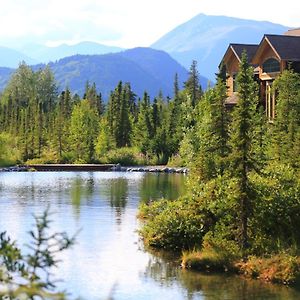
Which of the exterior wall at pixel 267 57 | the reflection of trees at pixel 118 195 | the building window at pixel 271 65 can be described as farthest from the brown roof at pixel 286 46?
the reflection of trees at pixel 118 195

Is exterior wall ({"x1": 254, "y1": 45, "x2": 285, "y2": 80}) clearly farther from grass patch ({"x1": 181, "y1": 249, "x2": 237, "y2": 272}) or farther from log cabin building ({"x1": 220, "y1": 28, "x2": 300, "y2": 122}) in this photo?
grass patch ({"x1": 181, "y1": 249, "x2": 237, "y2": 272})

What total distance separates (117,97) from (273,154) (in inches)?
1734

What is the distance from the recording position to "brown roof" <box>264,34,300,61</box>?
48.3 meters

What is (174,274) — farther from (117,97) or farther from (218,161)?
(117,97)

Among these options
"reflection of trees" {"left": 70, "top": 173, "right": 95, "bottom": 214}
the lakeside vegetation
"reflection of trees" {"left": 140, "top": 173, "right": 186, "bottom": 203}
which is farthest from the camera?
"reflection of trees" {"left": 140, "top": 173, "right": 186, "bottom": 203}

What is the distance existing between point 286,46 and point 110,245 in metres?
29.8

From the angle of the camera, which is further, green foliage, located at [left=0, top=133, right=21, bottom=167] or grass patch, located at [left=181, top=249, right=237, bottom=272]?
green foliage, located at [left=0, top=133, right=21, bottom=167]

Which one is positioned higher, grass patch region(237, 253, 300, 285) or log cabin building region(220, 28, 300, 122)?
log cabin building region(220, 28, 300, 122)

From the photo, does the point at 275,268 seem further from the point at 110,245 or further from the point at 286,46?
the point at 286,46

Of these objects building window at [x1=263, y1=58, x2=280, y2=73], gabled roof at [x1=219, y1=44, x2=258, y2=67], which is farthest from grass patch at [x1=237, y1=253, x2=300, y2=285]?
gabled roof at [x1=219, y1=44, x2=258, y2=67]

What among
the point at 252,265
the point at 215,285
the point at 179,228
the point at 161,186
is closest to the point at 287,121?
the point at 161,186

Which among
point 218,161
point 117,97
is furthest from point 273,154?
point 117,97

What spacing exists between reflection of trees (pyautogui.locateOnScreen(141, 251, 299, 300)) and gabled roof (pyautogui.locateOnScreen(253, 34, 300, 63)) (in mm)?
30336

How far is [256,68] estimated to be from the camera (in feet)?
172
